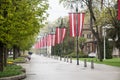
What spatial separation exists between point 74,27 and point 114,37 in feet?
75.4

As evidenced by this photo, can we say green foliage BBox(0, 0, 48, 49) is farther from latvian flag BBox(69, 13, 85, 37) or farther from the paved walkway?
Answer: latvian flag BBox(69, 13, 85, 37)

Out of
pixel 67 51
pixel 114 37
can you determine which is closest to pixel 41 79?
pixel 114 37

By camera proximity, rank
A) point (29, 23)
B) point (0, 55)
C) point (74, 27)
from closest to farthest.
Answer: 1. point (29, 23)
2. point (0, 55)
3. point (74, 27)

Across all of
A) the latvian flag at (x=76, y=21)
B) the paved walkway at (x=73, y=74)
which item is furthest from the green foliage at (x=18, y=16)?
the latvian flag at (x=76, y=21)

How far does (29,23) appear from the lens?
24172 millimetres

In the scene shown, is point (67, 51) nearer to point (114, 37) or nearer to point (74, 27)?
point (114, 37)

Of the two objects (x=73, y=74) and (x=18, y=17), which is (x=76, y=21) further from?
(x=18, y=17)

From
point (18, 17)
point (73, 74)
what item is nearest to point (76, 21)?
point (73, 74)

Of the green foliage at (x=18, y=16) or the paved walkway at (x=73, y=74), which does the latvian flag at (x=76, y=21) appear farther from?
the green foliage at (x=18, y=16)

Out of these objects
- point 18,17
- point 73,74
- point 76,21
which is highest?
point 76,21

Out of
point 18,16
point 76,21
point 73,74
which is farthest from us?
point 76,21

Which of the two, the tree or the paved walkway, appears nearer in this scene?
the tree

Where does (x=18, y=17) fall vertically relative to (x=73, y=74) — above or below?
above

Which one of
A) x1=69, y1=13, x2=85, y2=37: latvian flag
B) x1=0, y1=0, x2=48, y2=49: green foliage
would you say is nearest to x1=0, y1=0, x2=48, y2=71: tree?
x1=0, y1=0, x2=48, y2=49: green foliage
